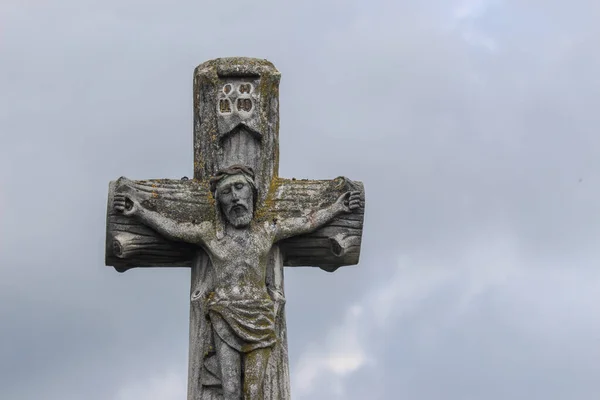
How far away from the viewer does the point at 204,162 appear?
53.3ft

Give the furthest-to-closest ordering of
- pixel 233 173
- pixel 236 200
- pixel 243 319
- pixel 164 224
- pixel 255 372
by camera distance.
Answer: pixel 164 224 → pixel 233 173 → pixel 236 200 → pixel 243 319 → pixel 255 372

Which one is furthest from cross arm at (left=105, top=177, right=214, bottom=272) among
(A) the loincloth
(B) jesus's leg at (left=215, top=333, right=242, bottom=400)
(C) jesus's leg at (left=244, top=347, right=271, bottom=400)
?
(C) jesus's leg at (left=244, top=347, right=271, bottom=400)

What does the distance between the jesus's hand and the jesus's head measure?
0.78 meters

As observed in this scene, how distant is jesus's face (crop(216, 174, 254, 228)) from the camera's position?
613 inches

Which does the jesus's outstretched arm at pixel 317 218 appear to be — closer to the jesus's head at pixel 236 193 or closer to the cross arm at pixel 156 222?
the jesus's head at pixel 236 193

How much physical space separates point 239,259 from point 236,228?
35 cm

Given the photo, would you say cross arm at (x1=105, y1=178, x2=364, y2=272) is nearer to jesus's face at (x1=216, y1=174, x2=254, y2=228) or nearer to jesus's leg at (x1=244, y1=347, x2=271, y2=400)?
jesus's face at (x1=216, y1=174, x2=254, y2=228)

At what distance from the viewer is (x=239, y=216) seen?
1557 centimetres

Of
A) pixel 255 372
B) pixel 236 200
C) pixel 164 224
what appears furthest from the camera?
pixel 164 224

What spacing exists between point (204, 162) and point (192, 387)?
2331mm

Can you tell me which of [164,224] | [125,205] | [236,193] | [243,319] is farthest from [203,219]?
[243,319]

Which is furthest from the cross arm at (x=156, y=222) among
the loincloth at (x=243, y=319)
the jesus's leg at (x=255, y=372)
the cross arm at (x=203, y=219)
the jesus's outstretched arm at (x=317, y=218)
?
the jesus's leg at (x=255, y=372)

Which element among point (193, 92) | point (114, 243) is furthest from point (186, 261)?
point (193, 92)

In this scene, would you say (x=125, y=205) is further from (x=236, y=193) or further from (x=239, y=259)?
(x=239, y=259)
